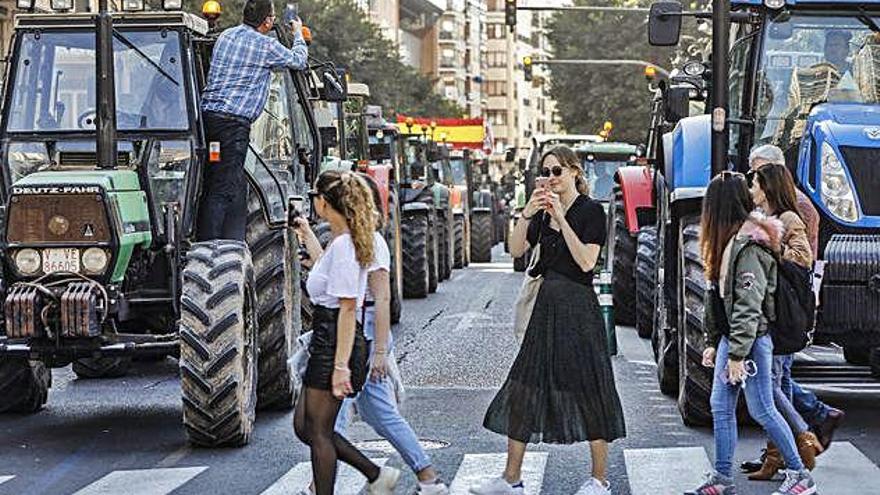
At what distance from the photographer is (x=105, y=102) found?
12.8m

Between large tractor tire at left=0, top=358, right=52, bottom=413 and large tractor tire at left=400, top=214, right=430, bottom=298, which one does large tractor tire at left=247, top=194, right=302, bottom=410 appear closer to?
large tractor tire at left=0, top=358, right=52, bottom=413

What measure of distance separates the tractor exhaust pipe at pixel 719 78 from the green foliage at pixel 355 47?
29.8 m

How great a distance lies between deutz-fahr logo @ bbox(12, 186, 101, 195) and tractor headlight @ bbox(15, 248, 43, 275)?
0.36 metres

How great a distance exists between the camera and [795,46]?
14.2m

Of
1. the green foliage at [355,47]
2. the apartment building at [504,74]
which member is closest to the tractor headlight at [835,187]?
the green foliage at [355,47]

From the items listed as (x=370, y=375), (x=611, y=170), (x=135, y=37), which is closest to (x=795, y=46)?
(x=135, y=37)

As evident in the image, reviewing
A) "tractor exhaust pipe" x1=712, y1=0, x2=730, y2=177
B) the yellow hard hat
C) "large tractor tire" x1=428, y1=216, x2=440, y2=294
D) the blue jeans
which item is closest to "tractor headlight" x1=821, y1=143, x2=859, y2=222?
"tractor exhaust pipe" x1=712, y1=0, x2=730, y2=177

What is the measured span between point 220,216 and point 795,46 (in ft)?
14.0

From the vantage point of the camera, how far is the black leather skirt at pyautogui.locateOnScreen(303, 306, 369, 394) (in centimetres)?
948

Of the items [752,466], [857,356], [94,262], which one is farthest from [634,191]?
[752,466]

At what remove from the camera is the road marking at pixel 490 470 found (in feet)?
35.8

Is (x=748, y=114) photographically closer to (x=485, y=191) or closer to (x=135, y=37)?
(x=135, y=37)

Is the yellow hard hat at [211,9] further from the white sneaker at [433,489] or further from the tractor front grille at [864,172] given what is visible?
the white sneaker at [433,489]

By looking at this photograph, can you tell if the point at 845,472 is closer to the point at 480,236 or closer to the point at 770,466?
the point at 770,466
